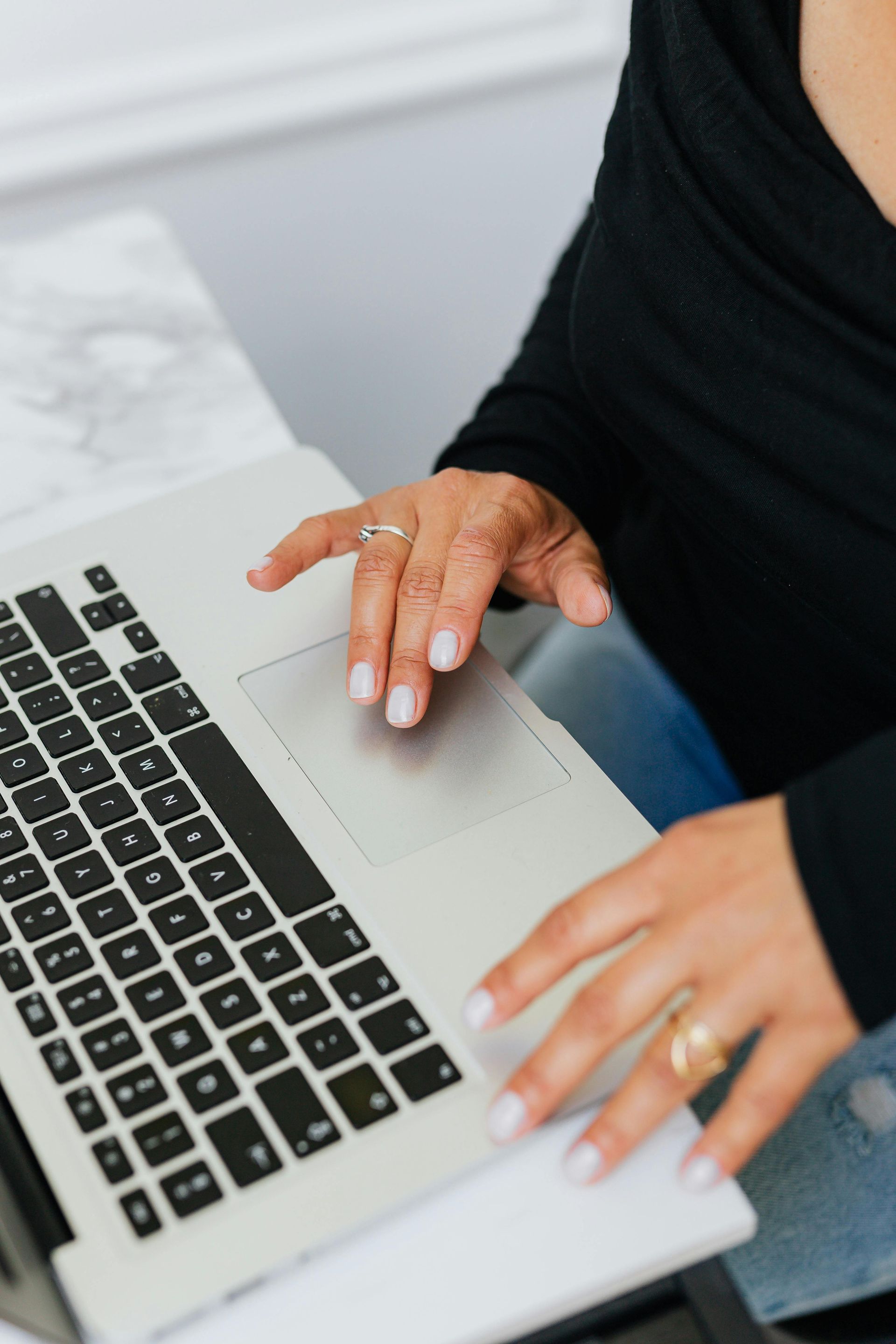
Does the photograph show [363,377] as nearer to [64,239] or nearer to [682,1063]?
[64,239]

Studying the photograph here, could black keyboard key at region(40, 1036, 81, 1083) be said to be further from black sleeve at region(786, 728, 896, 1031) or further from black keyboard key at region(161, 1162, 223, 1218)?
black sleeve at region(786, 728, 896, 1031)

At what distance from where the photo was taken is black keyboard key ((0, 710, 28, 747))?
52 centimetres

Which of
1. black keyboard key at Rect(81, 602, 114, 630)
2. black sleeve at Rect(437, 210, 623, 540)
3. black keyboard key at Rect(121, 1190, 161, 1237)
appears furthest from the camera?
black sleeve at Rect(437, 210, 623, 540)

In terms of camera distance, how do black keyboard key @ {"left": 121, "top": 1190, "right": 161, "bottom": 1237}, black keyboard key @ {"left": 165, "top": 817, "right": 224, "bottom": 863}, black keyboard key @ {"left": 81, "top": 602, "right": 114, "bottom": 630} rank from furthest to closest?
1. black keyboard key @ {"left": 81, "top": 602, "right": 114, "bottom": 630}
2. black keyboard key @ {"left": 165, "top": 817, "right": 224, "bottom": 863}
3. black keyboard key @ {"left": 121, "top": 1190, "right": 161, "bottom": 1237}

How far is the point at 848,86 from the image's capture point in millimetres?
576

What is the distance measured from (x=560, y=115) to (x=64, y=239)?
0.64 m

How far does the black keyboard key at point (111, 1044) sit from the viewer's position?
393 mm

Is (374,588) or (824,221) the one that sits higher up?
(824,221)

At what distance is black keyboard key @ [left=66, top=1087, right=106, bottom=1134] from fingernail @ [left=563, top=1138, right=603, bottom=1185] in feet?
0.50

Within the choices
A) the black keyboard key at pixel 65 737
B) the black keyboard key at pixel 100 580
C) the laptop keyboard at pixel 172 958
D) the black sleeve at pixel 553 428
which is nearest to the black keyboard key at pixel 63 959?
the laptop keyboard at pixel 172 958

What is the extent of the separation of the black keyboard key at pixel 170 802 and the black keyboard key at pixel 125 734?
3 centimetres

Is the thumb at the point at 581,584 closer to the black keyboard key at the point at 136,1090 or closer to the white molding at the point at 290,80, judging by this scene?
the black keyboard key at the point at 136,1090

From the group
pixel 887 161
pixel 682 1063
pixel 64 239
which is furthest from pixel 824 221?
pixel 64 239

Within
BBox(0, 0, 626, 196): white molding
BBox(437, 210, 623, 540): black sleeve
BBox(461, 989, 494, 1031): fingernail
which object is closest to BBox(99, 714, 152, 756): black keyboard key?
BBox(461, 989, 494, 1031): fingernail
